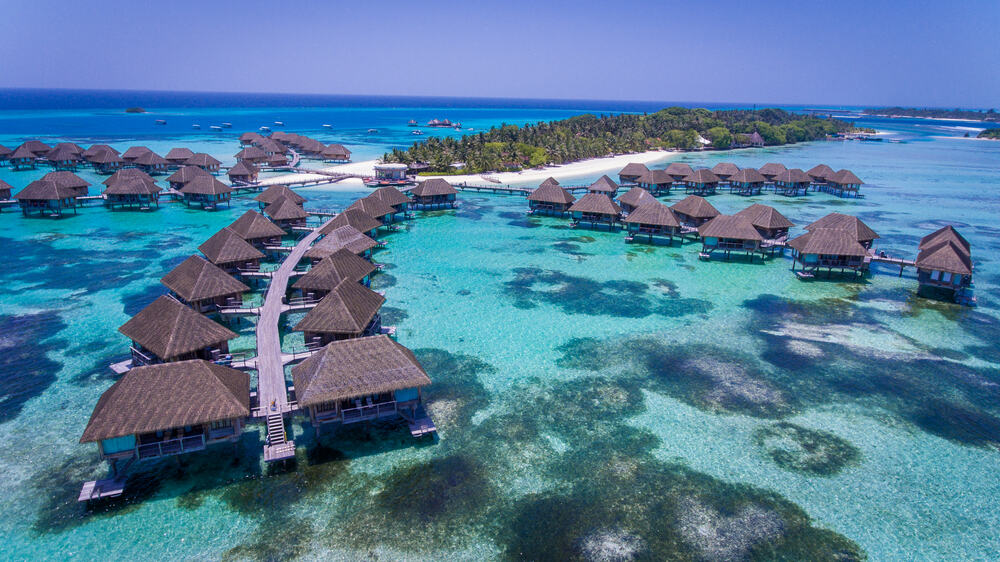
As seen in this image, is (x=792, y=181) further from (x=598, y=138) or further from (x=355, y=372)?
(x=355, y=372)

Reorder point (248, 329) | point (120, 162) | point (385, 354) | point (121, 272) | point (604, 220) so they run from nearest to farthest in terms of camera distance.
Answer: point (385, 354), point (248, 329), point (121, 272), point (604, 220), point (120, 162)

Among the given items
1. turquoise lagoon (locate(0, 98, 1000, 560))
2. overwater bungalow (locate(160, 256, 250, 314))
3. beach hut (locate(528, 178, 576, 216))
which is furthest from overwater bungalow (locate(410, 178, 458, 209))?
overwater bungalow (locate(160, 256, 250, 314))

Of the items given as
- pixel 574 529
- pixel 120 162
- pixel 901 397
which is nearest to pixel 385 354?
pixel 574 529

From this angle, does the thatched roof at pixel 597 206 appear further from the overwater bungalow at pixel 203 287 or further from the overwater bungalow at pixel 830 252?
the overwater bungalow at pixel 203 287

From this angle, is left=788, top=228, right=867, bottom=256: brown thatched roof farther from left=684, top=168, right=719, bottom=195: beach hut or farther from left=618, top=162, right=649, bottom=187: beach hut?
left=618, top=162, right=649, bottom=187: beach hut

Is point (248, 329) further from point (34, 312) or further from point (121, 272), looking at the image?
point (121, 272)
